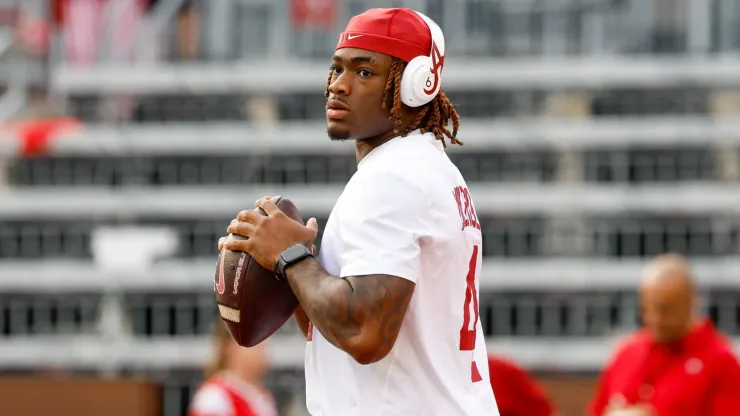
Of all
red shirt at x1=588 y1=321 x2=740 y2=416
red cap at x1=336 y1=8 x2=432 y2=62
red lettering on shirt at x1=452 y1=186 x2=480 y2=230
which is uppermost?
red cap at x1=336 y1=8 x2=432 y2=62

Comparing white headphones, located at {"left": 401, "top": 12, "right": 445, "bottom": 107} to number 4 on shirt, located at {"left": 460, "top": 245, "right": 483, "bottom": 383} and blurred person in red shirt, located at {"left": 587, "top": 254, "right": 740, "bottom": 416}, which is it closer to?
number 4 on shirt, located at {"left": 460, "top": 245, "right": 483, "bottom": 383}

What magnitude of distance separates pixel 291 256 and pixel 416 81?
0.48 m

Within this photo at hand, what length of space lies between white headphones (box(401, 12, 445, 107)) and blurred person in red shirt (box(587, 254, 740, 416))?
119 inches

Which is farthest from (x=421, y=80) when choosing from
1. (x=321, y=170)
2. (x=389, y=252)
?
(x=321, y=170)

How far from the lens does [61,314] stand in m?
16.6

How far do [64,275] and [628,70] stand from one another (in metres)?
7.21

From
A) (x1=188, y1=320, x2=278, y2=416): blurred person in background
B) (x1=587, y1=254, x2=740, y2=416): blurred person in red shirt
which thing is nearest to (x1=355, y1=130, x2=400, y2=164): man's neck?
(x1=587, y1=254, x2=740, y2=416): blurred person in red shirt

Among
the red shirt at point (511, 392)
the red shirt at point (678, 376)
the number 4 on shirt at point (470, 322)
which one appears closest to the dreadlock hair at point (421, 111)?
the number 4 on shirt at point (470, 322)

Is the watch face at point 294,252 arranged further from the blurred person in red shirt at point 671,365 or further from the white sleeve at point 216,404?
the white sleeve at point 216,404

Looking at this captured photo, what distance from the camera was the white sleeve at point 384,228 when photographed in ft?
8.89

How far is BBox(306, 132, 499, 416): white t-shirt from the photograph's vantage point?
2742 millimetres

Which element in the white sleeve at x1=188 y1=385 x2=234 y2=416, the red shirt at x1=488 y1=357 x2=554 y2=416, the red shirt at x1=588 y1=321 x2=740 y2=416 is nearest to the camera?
the red shirt at x1=488 y1=357 x2=554 y2=416

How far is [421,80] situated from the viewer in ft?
9.58

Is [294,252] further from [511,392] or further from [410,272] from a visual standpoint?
[511,392]
